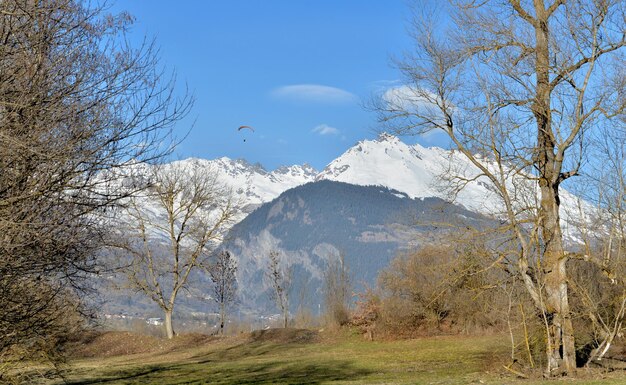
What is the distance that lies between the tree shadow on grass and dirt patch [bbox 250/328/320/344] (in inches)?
414

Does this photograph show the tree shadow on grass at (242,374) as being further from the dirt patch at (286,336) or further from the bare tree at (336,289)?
the bare tree at (336,289)

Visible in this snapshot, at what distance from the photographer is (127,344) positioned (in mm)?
40812

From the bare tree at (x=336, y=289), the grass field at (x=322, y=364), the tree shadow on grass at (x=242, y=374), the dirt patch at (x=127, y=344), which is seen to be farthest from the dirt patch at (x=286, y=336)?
the tree shadow on grass at (x=242, y=374)

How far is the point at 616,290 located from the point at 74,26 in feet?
66.5

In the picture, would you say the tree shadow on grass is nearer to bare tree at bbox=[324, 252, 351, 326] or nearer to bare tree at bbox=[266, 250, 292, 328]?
bare tree at bbox=[324, 252, 351, 326]

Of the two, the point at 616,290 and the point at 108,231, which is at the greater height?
the point at 108,231

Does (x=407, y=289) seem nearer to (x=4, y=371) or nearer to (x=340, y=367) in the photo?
(x=340, y=367)

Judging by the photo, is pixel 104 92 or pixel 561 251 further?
pixel 561 251

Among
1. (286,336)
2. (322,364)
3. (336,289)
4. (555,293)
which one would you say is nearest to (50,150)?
(555,293)

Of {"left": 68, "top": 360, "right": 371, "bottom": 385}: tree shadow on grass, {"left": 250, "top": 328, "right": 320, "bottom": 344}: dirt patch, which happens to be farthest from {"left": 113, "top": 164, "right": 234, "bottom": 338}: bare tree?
{"left": 68, "top": 360, "right": 371, "bottom": 385}: tree shadow on grass

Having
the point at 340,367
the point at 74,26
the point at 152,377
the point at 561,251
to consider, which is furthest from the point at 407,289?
the point at 74,26

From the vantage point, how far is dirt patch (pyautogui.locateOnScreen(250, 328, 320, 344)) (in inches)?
1534

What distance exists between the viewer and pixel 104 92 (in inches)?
388

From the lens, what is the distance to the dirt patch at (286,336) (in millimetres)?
38969
